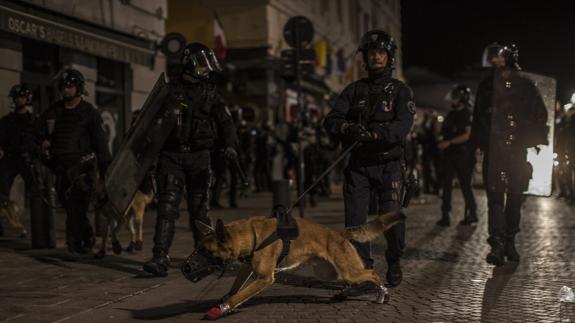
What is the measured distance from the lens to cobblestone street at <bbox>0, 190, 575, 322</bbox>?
226 inches

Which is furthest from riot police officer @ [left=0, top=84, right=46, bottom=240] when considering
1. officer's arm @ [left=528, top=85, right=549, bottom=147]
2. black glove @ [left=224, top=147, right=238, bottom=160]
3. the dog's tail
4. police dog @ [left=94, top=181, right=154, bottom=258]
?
officer's arm @ [left=528, top=85, right=549, bottom=147]

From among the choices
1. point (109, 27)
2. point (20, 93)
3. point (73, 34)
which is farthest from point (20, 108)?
point (109, 27)

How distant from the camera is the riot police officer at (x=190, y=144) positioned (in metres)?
7.38

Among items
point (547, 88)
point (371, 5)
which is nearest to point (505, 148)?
point (547, 88)

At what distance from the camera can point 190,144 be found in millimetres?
7465

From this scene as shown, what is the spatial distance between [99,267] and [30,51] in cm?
775

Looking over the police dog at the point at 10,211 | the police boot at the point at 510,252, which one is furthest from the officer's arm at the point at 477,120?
the police dog at the point at 10,211

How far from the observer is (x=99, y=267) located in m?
8.25

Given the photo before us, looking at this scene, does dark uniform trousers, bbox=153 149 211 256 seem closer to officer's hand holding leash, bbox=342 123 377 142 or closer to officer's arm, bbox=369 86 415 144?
officer's hand holding leash, bbox=342 123 377 142

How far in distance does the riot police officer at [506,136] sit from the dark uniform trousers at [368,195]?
1.78m

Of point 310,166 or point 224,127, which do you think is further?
point 310,166

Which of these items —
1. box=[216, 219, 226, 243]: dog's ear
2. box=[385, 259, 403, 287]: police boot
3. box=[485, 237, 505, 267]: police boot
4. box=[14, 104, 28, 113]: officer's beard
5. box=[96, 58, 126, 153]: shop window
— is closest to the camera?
box=[216, 219, 226, 243]: dog's ear

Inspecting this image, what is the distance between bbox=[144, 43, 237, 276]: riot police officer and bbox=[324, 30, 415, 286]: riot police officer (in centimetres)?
131

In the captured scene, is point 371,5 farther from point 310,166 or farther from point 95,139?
point 95,139
